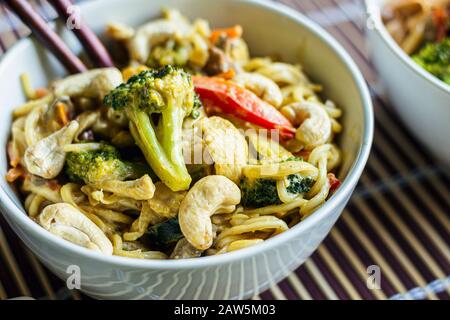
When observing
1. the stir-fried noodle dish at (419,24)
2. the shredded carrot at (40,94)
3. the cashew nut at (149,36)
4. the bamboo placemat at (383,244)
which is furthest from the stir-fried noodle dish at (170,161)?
the stir-fried noodle dish at (419,24)

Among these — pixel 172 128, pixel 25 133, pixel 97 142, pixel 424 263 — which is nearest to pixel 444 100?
pixel 424 263

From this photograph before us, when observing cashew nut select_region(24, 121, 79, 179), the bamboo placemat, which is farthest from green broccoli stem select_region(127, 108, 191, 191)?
the bamboo placemat

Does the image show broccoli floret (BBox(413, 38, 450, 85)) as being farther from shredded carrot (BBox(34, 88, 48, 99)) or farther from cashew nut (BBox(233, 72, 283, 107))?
shredded carrot (BBox(34, 88, 48, 99))

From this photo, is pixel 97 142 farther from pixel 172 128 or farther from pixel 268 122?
pixel 268 122

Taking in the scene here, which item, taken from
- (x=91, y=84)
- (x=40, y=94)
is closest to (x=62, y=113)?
(x=91, y=84)

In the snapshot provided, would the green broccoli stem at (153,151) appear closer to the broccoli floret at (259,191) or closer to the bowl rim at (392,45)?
the broccoli floret at (259,191)
